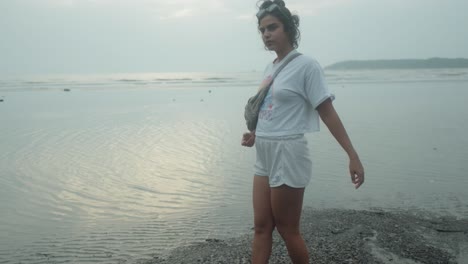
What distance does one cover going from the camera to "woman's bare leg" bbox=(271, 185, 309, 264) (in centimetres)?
274

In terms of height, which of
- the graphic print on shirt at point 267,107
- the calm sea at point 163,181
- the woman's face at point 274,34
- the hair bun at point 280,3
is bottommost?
the calm sea at point 163,181

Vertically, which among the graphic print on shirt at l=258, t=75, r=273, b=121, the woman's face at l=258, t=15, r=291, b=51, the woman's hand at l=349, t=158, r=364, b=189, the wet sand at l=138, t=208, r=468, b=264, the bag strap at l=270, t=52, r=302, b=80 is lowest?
the wet sand at l=138, t=208, r=468, b=264

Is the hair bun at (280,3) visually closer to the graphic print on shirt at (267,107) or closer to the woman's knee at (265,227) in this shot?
the graphic print on shirt at (267,107)

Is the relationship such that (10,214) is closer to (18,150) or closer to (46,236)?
(46,236)

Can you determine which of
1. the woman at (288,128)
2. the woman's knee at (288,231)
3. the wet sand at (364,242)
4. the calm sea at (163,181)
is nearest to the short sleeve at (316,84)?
the woman at (288,128)

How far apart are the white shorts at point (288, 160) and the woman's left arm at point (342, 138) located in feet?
0.65

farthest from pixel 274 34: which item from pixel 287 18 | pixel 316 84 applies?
pixel 316 84

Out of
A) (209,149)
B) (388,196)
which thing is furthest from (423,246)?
(209,149)

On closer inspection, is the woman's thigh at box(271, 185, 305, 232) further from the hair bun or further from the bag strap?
the hair bun

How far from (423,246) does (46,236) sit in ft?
13.4

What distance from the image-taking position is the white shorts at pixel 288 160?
2.66m

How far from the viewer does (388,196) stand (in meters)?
6.41

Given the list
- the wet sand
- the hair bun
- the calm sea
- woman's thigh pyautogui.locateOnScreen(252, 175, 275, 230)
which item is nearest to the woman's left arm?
woman's thigh pyautogui.locateOnScreen(252, 175, 275, 230)

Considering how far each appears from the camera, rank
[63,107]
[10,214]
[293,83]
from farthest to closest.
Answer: [63,107] < [10,214] < [293,83]
